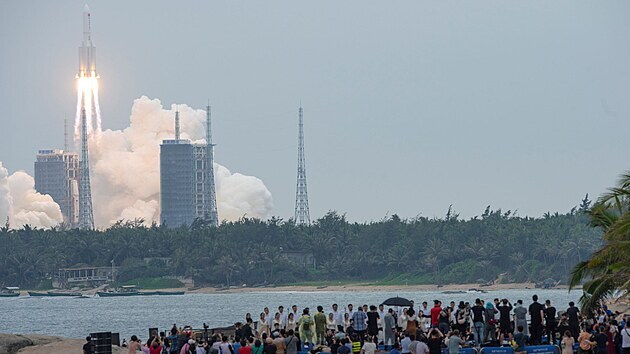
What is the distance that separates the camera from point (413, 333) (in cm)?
4200

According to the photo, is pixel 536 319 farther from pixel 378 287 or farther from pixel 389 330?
pixel 378 287

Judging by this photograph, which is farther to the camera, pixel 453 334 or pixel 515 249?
pixel 515 249

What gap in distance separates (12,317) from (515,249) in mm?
67442

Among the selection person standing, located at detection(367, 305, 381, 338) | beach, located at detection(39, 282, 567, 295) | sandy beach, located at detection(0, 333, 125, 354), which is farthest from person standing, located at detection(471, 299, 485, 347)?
beach, located at detection(39, 282, 567, 295)

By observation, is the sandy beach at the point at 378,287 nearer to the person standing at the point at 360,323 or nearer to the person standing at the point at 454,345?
the person standing at the point at 360,323

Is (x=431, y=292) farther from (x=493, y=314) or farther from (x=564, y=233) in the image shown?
(x=493, y=314)

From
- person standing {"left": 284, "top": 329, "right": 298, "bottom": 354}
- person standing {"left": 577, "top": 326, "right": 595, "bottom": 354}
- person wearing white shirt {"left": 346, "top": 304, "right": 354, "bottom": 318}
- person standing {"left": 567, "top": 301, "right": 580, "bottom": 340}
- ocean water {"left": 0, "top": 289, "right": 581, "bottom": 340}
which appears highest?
ocean water {"left": 0, "top": 289, "right": 581, "bottom": 340}

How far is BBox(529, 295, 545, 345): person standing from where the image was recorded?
4266 centimetres

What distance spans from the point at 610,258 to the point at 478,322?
4409 millimetres

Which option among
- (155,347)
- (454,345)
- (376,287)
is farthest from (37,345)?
(376,287)

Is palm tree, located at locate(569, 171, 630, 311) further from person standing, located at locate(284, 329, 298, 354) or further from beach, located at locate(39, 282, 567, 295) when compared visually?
beach, located at locate(39, 282, 567, 295)

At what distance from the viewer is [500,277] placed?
184m

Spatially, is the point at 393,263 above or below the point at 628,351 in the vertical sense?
above

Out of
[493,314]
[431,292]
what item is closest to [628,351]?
[493,314]
